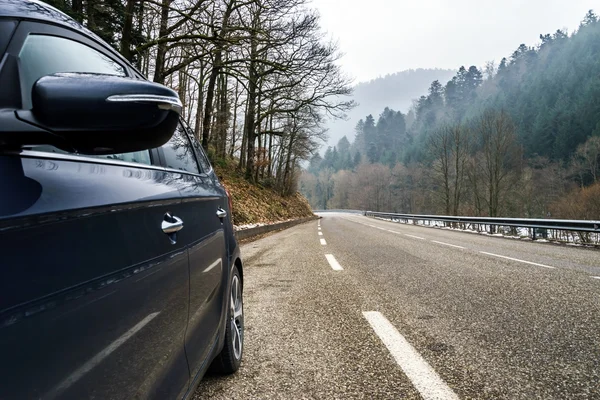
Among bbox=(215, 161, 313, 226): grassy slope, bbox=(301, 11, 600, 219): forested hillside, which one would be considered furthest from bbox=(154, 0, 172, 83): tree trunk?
bbox=(301, 11, 600, 219): forested hillside

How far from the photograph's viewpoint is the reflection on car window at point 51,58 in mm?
1026

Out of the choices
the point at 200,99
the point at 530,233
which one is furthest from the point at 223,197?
the point at 200,99

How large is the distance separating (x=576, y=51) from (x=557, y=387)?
72317 millimetres

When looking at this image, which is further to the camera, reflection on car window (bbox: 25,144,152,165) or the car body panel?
reflection on car window (bbox: 25,144,152,165)

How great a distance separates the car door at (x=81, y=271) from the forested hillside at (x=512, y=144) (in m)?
32.3

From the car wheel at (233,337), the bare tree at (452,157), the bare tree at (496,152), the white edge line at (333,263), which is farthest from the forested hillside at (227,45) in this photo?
the bare tree at (452,157)

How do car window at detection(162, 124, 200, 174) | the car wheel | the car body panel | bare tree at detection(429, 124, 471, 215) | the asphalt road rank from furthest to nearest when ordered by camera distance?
1. bare tree at detection(429, 124, 471, 215)
2. the car wheel
3. the asphalt road
4. car window at detection(162, 124, 200, 174)
5. the car body panel

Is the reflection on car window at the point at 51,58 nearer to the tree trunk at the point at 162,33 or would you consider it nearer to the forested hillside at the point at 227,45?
the forested hillside at the point at 227,45

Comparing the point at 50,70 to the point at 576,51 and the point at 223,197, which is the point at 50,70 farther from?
the point at 576,51

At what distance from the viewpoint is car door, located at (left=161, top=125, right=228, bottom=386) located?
158 centimetres

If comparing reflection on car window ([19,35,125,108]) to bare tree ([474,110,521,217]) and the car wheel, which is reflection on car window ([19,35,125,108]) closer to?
the car wheel

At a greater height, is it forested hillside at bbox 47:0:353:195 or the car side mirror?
forested hillside at bbox 47:0:353:195

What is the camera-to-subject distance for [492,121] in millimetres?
34094

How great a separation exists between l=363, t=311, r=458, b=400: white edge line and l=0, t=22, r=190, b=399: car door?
4.71 feet
